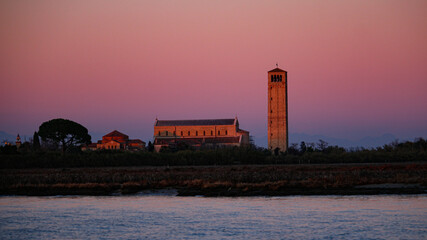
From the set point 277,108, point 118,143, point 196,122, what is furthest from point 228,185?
point 118,143

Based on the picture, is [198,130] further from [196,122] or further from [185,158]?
[185,158]

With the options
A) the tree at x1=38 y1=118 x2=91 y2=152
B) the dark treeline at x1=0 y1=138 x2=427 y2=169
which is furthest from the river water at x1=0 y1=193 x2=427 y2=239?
the tree at x1=38 y1=118 x2=91 y2=152

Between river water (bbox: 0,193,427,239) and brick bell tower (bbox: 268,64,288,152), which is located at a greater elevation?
brick bell tower (bbox: 268,64,288,152)

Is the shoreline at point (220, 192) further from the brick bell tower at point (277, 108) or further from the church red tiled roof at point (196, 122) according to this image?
the church red tiled roof at point (196, 122)

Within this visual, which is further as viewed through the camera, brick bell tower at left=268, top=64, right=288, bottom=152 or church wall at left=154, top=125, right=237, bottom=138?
church wall at left=154, top=125, right=237, bottom=138

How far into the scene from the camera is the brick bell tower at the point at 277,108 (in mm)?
104875

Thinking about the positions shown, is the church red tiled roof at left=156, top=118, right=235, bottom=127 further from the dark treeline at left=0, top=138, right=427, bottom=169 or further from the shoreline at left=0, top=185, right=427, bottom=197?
the shoreline at left=0, top=185, right=427, bottom=197

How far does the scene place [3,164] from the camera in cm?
5938

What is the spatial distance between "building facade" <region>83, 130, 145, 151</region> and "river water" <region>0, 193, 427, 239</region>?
79.9 metres

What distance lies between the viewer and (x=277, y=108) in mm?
106062

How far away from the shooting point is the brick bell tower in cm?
10488

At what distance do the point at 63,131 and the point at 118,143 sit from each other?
27984 mm

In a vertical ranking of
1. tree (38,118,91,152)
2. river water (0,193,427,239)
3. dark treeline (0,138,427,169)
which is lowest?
river water (0,193,427,239)

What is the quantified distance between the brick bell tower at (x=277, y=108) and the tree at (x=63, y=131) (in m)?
35.3
